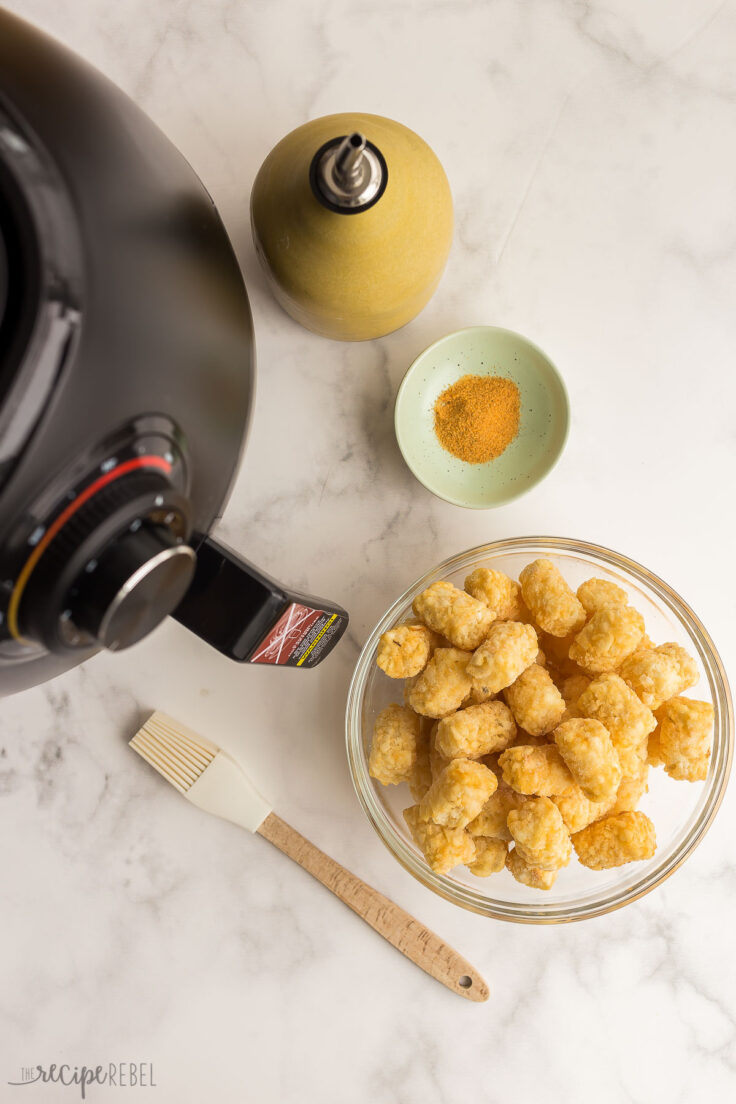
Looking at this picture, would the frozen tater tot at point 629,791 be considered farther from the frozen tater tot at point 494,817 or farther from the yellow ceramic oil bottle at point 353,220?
the yellow ceramic oil bottle at point 353,220

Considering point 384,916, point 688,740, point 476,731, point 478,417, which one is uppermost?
point 478,417

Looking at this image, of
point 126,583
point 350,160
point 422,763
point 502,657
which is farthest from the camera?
point 422,763

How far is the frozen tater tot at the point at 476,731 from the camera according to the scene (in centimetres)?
75

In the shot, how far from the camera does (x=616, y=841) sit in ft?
2.49

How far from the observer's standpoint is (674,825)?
894 mm

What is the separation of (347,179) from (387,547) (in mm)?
407

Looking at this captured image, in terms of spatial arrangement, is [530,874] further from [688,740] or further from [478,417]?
[478,417]

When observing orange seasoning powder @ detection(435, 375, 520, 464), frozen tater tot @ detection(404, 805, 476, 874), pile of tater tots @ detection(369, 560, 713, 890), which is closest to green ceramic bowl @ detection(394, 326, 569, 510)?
orange seasoning powder @ detection(435, 375, 520, 464)

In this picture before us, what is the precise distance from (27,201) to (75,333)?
8 cm

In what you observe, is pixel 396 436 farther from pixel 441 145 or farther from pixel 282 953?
pixel 282 953

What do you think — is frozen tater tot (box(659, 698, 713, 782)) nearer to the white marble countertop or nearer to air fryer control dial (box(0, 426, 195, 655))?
the white marble countertop

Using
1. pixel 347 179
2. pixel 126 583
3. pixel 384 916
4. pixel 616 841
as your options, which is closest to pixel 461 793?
pixel 616 841

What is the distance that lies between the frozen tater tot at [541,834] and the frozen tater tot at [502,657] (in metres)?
0.11

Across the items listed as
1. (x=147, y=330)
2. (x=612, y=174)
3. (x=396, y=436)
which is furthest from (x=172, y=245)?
(x=612, y=174)
